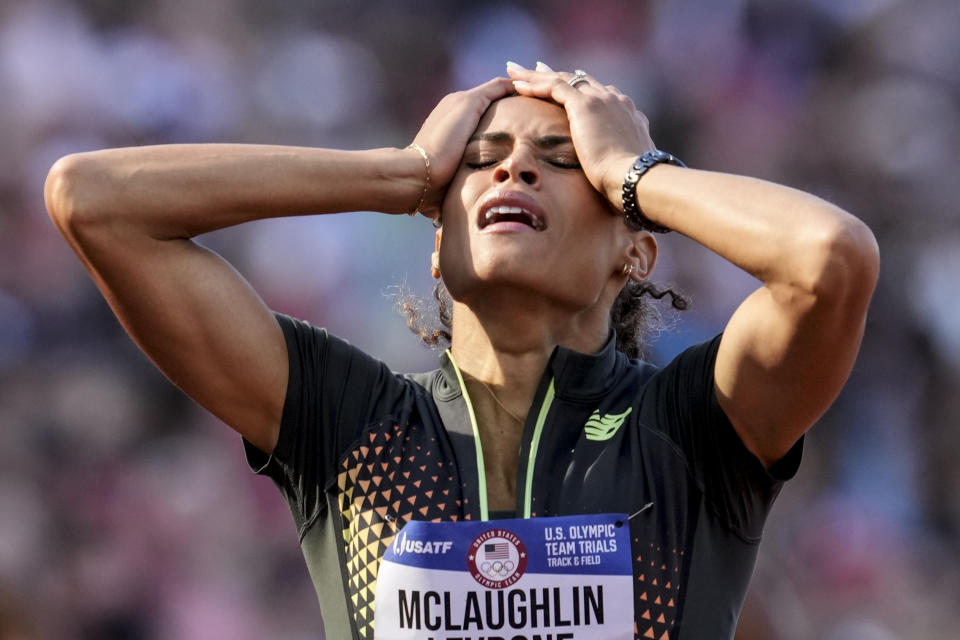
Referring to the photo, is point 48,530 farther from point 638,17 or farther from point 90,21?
point 638,17

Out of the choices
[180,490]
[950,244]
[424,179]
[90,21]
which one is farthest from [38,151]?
[950,244]

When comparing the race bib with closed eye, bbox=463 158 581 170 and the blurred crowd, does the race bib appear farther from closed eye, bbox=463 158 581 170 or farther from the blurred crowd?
the blurred crowd

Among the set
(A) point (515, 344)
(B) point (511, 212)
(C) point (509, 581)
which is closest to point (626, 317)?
(A) point (515, 344)

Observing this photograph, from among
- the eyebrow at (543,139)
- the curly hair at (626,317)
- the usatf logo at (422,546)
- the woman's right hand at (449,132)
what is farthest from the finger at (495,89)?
the usatf logo at (422,546)

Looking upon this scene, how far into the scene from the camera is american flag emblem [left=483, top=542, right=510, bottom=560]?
2.41 meters

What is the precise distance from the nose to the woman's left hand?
110 mm

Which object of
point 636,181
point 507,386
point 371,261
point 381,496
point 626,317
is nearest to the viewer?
point 381,496

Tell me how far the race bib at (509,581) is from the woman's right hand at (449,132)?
32.3 inches

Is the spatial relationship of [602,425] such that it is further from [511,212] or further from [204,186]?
[204,186]

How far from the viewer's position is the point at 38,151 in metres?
5.71

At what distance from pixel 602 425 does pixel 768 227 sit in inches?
22.5

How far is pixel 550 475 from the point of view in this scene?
101 inches

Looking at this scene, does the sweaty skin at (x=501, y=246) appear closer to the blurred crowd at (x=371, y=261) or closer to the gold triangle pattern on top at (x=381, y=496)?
the gold triangle pattern on top at (x=381, y=496)

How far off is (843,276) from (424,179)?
0.97m
